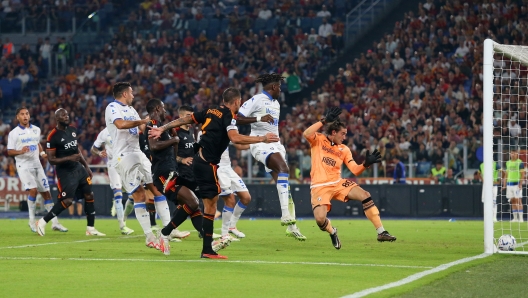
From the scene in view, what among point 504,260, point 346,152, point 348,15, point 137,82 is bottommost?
point 504,260

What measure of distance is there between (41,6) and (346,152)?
30.8 metres

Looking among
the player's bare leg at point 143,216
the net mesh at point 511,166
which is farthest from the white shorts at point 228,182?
the net mesh at point 511,166

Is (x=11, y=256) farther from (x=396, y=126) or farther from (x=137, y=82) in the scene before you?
(x=137, y=82)

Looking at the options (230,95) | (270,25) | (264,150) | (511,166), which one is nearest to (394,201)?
(511,166)

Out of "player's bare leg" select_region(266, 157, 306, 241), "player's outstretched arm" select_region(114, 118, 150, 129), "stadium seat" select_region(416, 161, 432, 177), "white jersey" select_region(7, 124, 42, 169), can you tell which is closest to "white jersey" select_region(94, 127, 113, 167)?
"white jersey" select_region(7, 124, 42, 169)

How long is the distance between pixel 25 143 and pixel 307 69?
61.1 ft

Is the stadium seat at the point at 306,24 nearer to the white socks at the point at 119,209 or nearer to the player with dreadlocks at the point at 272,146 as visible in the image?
the white socks at the point at 119,209

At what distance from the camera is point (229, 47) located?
3766cm

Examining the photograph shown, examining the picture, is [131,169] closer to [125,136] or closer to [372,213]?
[125,136]

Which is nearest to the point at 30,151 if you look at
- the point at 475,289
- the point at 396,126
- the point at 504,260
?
the point at 504,260

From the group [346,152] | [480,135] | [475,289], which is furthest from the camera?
[480,135]

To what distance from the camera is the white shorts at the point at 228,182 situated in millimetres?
15820

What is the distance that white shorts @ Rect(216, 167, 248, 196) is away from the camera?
51.9 ft

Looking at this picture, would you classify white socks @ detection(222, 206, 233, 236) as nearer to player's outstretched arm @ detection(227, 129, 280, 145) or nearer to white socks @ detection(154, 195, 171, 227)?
white socks @ detection(154, 195, 171, 227)
